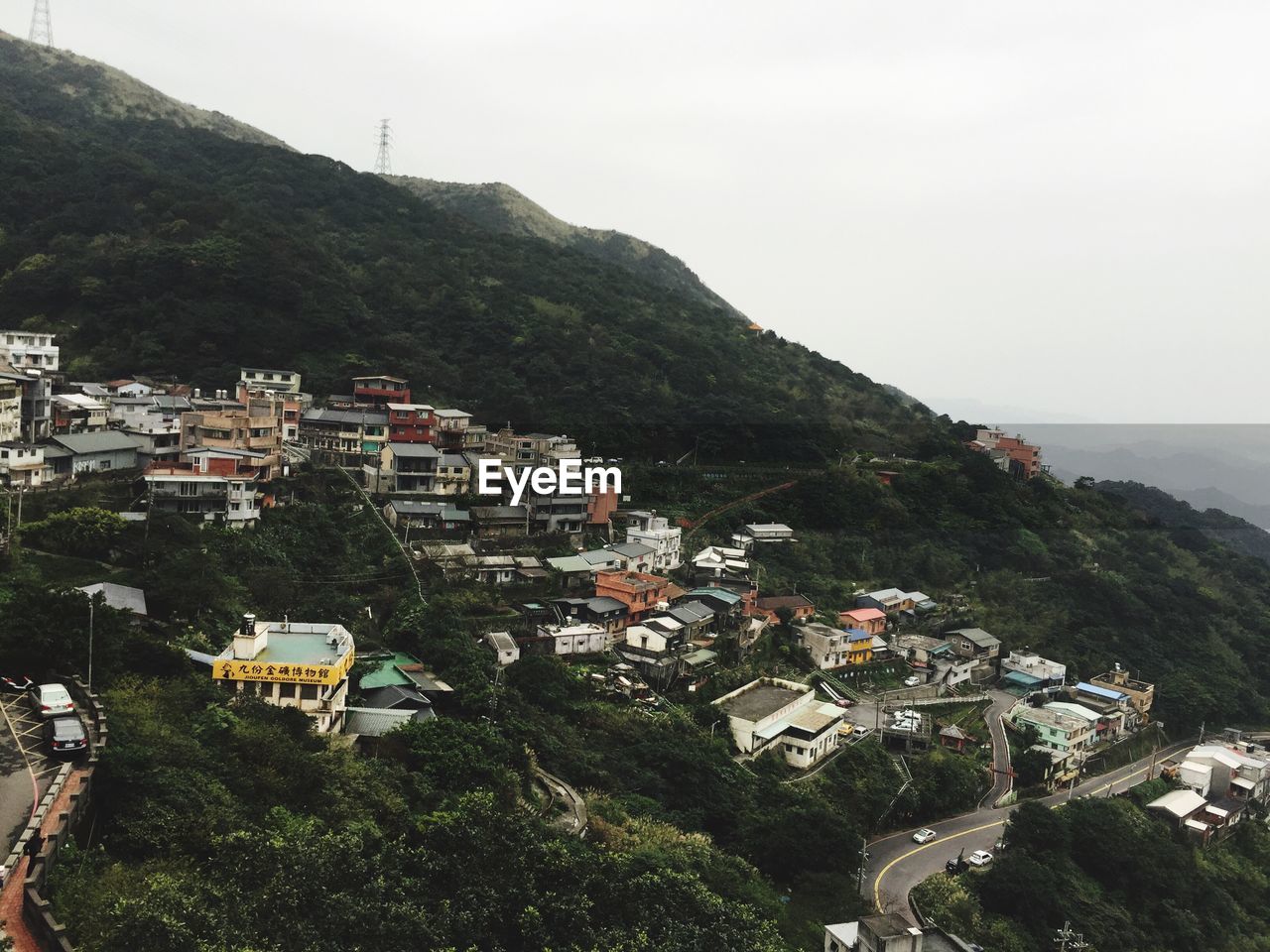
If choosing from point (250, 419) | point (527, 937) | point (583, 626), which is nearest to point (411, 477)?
point (250, 419)

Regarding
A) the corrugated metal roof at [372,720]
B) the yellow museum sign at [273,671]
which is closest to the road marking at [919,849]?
the corrugated metal roof at [372,720]

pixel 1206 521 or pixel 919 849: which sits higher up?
pixel 1206 521

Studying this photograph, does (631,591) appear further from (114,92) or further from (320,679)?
(114,92)

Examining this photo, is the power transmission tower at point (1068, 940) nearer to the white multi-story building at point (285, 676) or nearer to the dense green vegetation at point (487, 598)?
the dense green vegetation at point (487, 598)

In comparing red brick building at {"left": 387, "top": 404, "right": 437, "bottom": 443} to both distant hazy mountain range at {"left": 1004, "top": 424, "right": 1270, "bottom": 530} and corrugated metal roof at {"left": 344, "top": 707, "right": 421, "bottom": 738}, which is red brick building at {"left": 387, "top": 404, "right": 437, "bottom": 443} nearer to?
corrugated metal roof at {"left": 344, "top": 707, "right": 421, "bottom": 738}

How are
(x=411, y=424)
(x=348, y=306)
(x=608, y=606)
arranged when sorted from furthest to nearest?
(x=348, y=306), (x=411, y=424), (x=608, y=606)

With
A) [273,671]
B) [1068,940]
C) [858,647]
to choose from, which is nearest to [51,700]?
[273,671]
